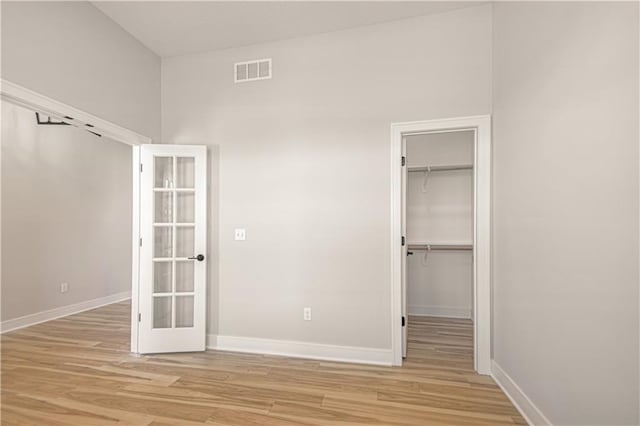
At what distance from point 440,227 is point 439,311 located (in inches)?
47.8

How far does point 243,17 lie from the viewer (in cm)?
279

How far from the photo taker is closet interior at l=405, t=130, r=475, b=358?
418 centimetres

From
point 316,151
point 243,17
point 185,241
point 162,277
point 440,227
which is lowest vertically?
point 162,277

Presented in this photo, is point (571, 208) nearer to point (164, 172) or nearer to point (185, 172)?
point (185, 172)

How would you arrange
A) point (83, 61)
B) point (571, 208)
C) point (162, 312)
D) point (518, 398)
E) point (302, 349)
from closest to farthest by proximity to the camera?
point (571, 208)
point (518, 398)
point (83, 61)
point (302, 349)
point (162, 312)

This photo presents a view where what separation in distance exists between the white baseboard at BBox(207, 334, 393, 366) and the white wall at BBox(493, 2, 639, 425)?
3.49ft

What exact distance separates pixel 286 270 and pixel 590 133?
255 centimetres

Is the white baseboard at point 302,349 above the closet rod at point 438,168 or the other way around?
the other way around

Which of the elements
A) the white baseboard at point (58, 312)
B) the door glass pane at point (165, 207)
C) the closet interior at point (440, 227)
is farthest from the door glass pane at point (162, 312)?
the closet interior at point (440, 227)

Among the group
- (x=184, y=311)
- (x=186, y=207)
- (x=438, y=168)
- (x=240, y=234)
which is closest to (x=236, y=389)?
(x=184, y=311)

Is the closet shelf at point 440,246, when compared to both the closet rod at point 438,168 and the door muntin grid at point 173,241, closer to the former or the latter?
the closet rod at point 438,168

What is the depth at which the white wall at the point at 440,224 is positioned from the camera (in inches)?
165

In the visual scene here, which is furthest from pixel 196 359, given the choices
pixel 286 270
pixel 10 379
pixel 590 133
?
pixel 590 133

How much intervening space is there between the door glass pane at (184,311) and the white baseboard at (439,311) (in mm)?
2990
